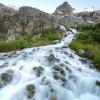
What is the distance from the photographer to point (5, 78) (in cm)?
1694

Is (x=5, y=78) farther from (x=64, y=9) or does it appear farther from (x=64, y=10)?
(x=64, y=9)

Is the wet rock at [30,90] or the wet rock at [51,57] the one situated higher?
the wet rock at [51,57]

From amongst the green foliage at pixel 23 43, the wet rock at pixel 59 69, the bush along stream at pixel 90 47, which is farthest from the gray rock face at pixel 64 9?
the wet rock at pixel 59 69

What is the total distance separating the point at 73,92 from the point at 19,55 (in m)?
7.77

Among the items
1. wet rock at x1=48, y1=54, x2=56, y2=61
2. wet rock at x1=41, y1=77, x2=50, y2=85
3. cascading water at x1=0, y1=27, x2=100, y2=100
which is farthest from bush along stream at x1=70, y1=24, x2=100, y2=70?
wet rock at x1=41, y1=77, x2=50, y2=85

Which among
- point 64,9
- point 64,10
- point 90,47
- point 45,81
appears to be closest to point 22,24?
point 90,47

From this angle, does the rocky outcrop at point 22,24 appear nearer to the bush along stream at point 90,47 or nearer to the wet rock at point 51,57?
the bush along stream at point 90,47

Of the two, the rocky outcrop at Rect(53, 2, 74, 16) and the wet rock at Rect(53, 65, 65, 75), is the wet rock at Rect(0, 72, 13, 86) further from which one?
the rocky outcrop at Rect(53, 2, 74, 16)

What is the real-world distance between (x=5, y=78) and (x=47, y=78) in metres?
2.61

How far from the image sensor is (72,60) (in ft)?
71.7

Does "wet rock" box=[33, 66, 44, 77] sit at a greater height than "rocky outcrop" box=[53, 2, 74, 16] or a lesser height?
greater

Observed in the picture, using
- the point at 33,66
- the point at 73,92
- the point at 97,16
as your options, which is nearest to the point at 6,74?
the point at 33,66

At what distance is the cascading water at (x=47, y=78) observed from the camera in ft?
51.4

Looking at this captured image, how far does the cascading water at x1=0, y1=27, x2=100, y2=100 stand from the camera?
15656 mm
